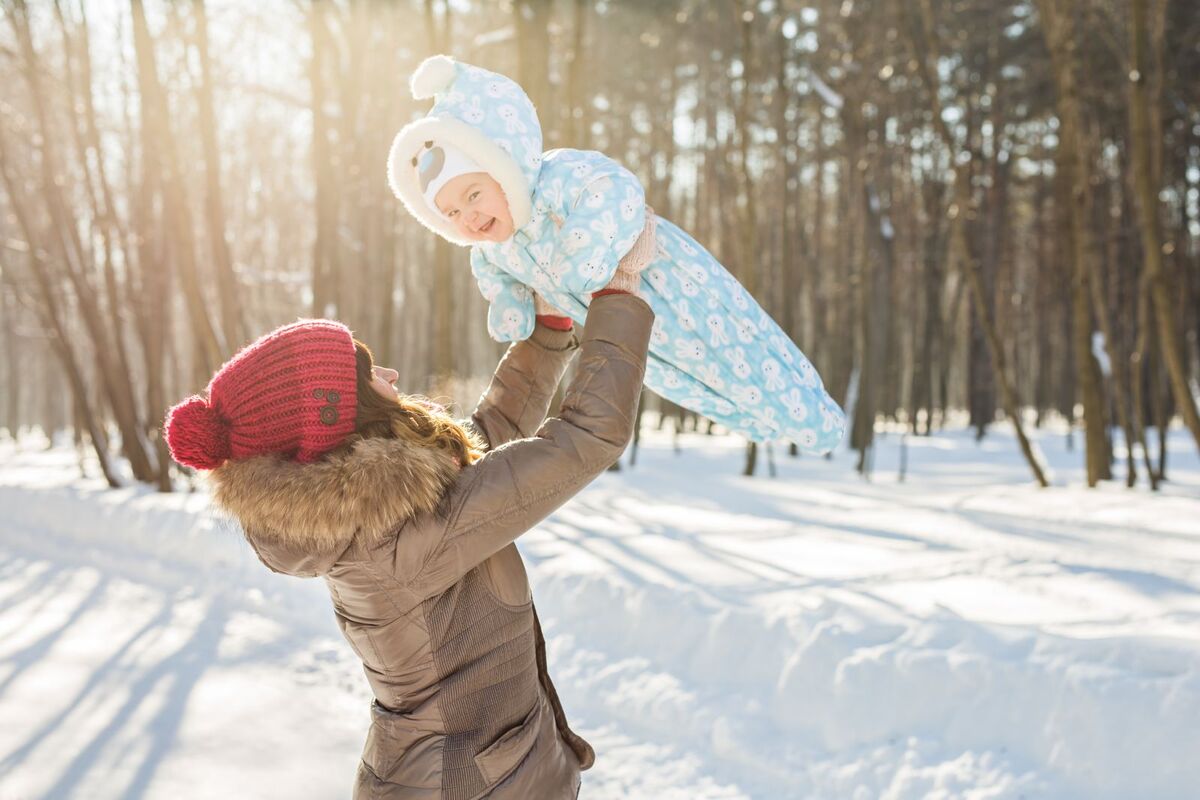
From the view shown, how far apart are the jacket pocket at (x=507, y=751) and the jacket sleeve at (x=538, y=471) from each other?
315 millimetres

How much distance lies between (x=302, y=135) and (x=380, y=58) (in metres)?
6.03

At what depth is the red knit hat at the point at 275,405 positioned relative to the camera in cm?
161

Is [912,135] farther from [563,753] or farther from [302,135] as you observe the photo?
[563,753]

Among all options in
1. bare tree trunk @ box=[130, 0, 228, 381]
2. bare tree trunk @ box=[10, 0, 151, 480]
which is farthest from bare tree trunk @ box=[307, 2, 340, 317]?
bare tree trunk @ box=[10, 0, 151, 480]

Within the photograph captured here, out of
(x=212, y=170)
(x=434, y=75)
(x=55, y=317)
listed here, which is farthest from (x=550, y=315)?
(x=55, y=317)

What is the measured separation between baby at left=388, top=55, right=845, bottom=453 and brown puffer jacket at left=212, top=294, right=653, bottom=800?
20 cm

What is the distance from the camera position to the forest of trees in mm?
8805

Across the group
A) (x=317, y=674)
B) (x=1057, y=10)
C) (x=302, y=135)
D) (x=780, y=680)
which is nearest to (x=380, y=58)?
(x=302, y=135)

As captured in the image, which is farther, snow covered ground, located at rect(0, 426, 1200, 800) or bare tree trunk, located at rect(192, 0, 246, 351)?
bare tree trunk, located at rect(192, 0, 246, 351)

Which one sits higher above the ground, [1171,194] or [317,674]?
[1171,194]

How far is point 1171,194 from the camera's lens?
18.8 meters

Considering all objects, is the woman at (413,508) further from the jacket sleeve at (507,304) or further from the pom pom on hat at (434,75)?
the pom pom on hat at (434,75)

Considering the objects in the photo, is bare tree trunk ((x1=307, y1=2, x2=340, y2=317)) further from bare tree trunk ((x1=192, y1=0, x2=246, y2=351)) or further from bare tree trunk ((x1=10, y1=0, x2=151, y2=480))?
bare tree trunk ((x1=10, y1=0, x2=151, y2=480))

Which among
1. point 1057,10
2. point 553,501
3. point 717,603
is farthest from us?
point 1057,10
